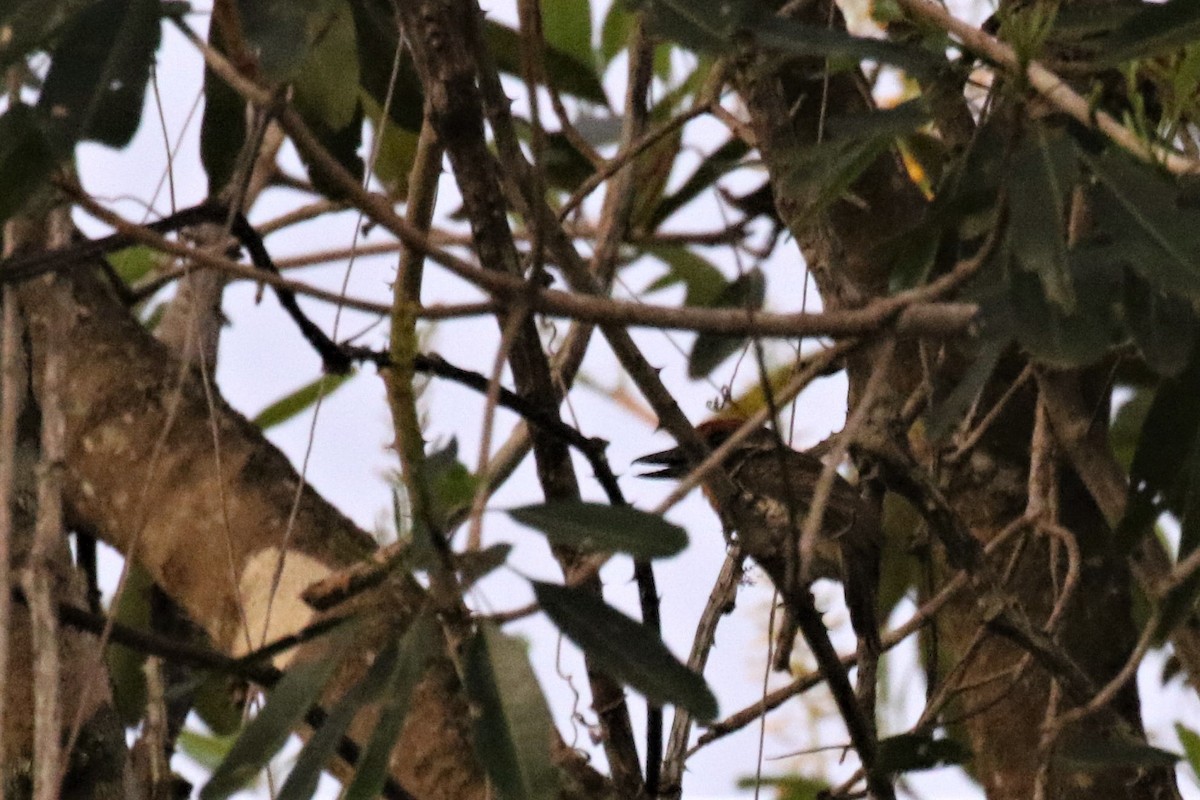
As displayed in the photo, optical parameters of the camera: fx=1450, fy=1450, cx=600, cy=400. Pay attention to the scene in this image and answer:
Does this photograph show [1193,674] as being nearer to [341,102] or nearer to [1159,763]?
[1159,763]

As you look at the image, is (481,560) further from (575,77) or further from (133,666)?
(575,77)

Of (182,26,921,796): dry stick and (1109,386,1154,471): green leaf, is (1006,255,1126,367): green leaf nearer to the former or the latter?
(182,26,921,796): dry stick

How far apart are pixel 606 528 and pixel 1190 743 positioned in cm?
127

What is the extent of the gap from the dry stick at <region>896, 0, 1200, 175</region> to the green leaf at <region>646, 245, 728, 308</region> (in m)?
1.16

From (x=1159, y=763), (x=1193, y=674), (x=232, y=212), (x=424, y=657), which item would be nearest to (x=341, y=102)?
(x=232, y=212)

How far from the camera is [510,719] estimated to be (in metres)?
0.87

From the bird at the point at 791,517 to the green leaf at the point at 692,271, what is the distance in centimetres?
30

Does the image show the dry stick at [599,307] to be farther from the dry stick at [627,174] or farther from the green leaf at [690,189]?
the green leaf at [690,189]

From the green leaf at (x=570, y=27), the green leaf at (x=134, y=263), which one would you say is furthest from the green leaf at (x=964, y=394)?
the green leaf at (x=134, y=263)

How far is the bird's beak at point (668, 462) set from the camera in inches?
114

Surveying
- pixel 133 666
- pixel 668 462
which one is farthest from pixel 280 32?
pixel 668 462

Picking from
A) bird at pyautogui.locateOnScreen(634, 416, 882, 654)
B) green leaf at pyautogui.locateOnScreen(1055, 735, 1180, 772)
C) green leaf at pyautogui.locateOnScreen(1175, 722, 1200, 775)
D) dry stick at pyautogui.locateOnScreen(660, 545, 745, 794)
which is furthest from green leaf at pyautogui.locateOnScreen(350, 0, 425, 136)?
green leaf at pyautogui.locateOnScreen(1175, 722, 1200, 775)

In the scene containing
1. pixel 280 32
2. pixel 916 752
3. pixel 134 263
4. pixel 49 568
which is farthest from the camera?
pixel 134 263

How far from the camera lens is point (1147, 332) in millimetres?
1004
